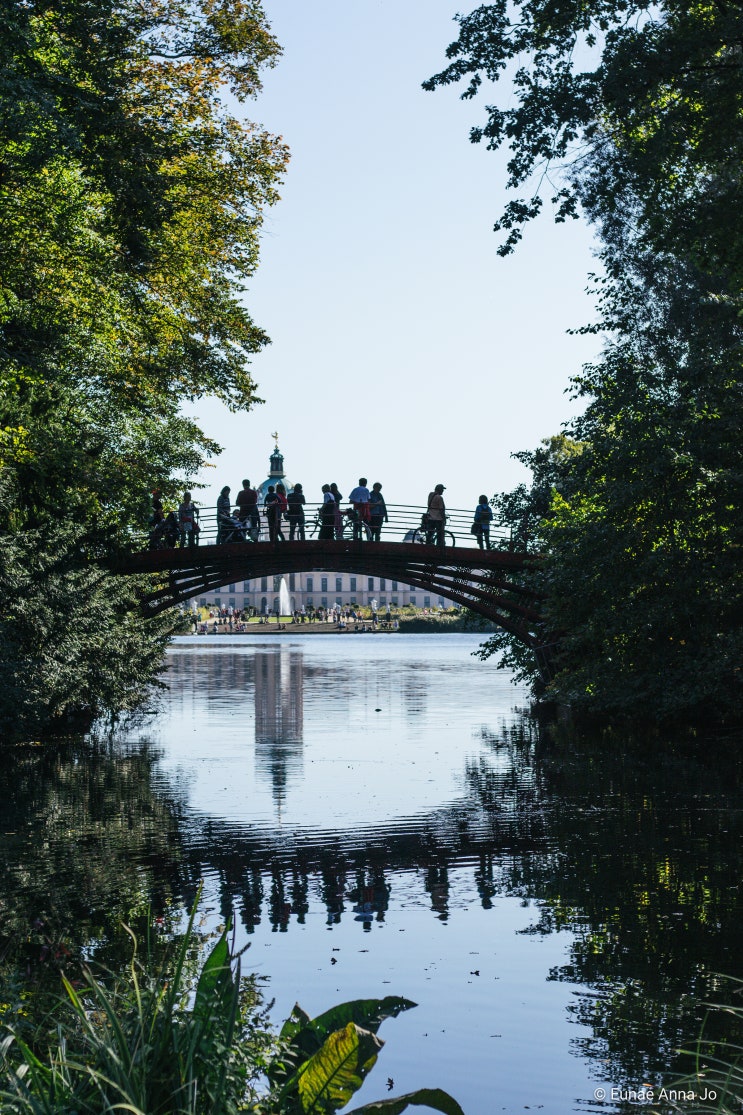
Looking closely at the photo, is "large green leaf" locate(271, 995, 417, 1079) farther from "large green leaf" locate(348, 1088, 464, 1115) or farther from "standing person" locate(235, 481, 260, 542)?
"standing person" locate(235, 481, 260, 542)

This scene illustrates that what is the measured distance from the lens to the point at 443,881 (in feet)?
35.3

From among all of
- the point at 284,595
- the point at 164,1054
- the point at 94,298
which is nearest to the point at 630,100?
the point at 94,298

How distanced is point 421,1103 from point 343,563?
2920 cm

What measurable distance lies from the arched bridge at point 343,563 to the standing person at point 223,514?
0.38 metres

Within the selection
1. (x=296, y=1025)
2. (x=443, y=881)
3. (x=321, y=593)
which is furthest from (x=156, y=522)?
(x=321, y=593)

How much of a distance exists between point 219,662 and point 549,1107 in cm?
5340

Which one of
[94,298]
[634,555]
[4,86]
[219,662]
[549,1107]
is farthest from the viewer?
[219,662]

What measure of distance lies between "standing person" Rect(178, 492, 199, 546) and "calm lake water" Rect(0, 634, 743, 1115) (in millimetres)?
8666

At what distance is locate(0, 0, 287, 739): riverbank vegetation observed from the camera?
625 inches

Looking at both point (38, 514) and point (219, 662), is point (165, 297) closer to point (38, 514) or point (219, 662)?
point (38, 514)

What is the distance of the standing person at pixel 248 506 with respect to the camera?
30.5m

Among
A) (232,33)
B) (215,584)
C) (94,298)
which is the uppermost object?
(232,33)

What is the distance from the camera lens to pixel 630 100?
42.5 feet

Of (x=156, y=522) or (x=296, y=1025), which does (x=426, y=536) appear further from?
(x=296, y=1025)
